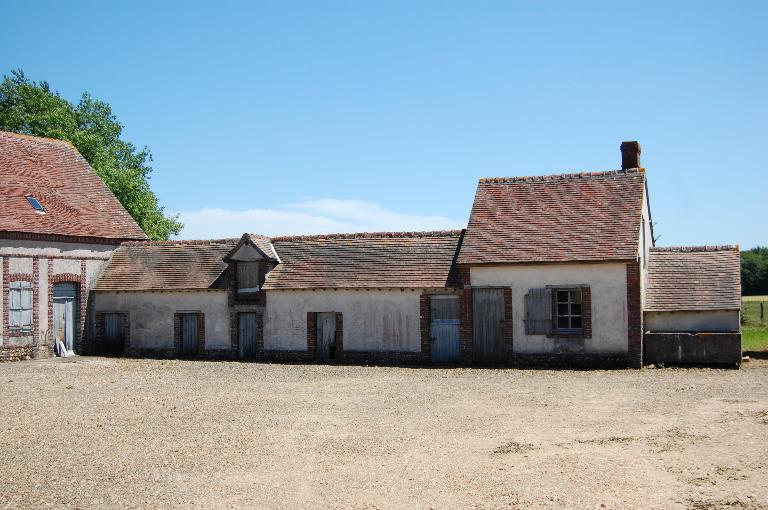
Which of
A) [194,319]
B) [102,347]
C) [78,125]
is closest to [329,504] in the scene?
[194,319]

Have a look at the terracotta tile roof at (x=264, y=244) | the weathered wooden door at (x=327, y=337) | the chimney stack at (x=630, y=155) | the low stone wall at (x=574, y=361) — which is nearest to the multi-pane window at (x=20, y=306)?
the terracotta tile roof at (x=264, y=244)

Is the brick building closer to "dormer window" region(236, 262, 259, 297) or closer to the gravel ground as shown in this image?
"dormer window" region(236, 262, 259, 297)

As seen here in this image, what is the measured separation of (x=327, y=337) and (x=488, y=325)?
5917 millimetres

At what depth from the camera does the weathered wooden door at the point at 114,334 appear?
29.0 metres

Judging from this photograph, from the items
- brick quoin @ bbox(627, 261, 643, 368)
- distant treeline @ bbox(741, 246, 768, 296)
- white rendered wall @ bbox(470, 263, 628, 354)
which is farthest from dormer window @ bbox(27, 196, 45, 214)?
distant treeline @ bbox(741, 246, 768, 296)

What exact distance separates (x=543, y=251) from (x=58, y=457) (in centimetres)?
1608

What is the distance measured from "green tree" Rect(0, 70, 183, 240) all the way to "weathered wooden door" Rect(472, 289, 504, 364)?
27951mm

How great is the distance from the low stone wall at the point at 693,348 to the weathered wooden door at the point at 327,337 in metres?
10.4

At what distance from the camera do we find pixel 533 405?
15.6m

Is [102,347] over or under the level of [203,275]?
under

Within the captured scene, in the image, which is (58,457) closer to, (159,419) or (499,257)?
(159,419)

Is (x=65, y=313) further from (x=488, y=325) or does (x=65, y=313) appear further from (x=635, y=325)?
(x=635, y=325)

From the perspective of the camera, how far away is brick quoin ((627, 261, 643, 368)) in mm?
21984

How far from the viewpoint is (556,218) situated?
24891 millimetres
